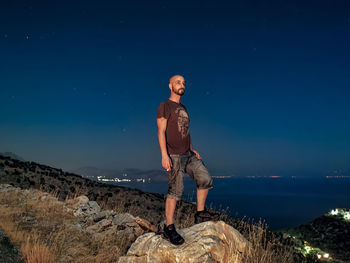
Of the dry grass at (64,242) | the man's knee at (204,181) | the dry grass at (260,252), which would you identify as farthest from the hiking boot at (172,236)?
the dry grass at (260,252)

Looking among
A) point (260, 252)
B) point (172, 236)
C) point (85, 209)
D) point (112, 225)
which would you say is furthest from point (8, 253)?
point (85, 209)

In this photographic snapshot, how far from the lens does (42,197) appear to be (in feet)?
34.4

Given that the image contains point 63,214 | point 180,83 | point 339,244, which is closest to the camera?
point 180,83

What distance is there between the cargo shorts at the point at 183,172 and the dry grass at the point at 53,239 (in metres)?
1.91

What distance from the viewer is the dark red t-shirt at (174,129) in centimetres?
475

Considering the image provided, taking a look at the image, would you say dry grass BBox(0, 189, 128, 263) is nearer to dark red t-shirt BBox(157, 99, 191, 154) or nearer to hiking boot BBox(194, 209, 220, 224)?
hiking boot BBox(194, 209, 220, 224)

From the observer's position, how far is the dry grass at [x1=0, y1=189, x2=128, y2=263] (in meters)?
4.58

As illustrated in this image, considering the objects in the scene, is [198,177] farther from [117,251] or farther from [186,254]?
[117,251]

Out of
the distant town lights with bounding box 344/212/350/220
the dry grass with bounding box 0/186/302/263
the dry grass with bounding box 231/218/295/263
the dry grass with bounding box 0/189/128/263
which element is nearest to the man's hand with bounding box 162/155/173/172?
the dry grass with bounding box 0/186/302/263

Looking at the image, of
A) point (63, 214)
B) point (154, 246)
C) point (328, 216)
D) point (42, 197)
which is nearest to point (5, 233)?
point (154, 246)

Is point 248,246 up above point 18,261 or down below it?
above

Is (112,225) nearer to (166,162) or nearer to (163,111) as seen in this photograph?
(166,162)

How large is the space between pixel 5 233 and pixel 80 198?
449 centimetres

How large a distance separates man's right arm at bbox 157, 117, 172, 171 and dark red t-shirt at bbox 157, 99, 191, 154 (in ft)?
0.25
